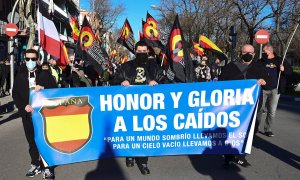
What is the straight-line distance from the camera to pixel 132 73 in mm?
5672

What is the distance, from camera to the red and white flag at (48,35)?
697 cm

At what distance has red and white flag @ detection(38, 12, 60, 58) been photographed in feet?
22.9

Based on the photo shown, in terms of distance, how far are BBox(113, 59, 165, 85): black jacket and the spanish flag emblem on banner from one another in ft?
2.13

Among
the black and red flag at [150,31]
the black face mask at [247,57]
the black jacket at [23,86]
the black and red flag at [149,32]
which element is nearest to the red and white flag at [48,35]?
the black jacket at [23,86]

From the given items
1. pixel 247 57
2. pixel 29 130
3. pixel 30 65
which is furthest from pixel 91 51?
pixel 247 57

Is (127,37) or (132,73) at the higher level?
(127,37)

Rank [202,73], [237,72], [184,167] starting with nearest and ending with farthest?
[184,167], [237,72], [202,73]

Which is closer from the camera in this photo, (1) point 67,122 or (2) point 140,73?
(1) point 67,122

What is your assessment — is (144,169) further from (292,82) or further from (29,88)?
(292,82)

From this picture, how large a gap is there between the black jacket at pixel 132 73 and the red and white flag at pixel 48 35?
1976 millimetres

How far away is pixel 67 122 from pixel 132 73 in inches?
46.1

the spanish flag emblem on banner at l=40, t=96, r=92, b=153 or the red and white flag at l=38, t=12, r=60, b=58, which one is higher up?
the red and white flag at l=38, t=12, r=60, b=58

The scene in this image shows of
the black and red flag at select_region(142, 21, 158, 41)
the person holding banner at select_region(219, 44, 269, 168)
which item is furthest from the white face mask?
the black and red flag at select_region(142, 21, 158, 41)

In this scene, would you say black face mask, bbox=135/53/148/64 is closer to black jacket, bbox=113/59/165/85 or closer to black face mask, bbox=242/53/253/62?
black jacket, bbox=113/59/165/85
